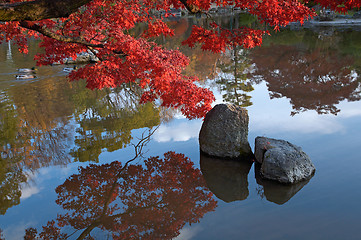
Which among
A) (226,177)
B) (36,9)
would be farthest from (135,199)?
(36,9)

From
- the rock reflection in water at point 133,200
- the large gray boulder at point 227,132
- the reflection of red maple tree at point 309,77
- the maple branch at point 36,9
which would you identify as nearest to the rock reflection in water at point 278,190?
the rock reflection in water at point 133,200

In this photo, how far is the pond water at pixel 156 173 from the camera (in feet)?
21.8

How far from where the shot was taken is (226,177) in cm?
863

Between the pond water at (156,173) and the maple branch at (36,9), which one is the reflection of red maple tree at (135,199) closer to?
the pond water at (156,173)

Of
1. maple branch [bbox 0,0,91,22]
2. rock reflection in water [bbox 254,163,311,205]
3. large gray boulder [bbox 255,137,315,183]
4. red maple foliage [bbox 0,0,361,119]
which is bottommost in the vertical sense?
rock reflection in water [bbox 254,163,311,205]

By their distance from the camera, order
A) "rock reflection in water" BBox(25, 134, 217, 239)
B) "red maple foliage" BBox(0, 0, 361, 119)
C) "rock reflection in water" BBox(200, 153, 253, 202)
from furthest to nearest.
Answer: "red maple foliage" BBox(0, 0, 361, 119)
"rock reflection in water" BBox(200, 153, 253, 202)
"rock reflection in water" BBox(25, 134, 217, 239)

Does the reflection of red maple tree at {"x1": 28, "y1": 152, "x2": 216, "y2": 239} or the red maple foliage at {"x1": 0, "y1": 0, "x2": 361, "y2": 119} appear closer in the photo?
the reflection of red maple tree at {"x1": 28, "y1": 152, "x2": 216, "y2": 239}

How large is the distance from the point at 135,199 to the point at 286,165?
12.4ft

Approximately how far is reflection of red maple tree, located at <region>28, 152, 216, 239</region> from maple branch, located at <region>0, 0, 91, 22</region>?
13.6 feet

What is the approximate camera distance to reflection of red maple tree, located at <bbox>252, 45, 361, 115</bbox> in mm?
15922

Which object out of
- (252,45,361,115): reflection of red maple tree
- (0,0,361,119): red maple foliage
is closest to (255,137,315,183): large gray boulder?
(0,0,361,119): red maple foliage

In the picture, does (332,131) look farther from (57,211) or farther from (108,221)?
(57,211)

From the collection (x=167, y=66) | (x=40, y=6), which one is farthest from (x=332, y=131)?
(x=40, y=6)

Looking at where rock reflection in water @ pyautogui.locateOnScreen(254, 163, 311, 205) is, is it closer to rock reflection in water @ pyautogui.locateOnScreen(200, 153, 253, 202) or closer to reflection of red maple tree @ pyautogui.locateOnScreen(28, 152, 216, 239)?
rock reflection in water @ pyautogui.locateOnScreen(200, 153, 253, 202)
